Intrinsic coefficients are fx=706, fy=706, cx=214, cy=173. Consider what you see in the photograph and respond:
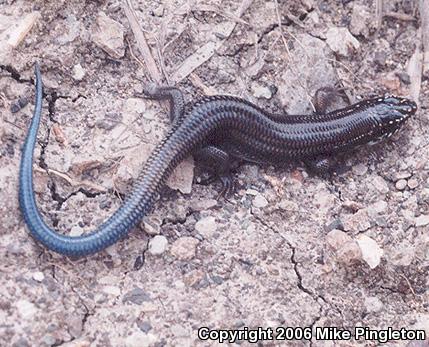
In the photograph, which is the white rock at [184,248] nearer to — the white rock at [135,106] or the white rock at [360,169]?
the white rock at [135,106]

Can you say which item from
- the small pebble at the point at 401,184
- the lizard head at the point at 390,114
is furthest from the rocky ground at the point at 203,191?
the lizard head at the point at 390,114

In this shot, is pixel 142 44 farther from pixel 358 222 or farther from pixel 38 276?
pixel 358 222

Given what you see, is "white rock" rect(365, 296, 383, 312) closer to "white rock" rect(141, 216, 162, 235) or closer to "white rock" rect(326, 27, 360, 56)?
"white rock" rect(141, 216, 162, 235)

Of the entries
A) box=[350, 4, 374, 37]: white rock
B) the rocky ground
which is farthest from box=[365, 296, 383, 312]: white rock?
box=[350, 4, 374, 37]: white rock

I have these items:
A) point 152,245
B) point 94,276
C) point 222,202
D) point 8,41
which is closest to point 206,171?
point 222,202

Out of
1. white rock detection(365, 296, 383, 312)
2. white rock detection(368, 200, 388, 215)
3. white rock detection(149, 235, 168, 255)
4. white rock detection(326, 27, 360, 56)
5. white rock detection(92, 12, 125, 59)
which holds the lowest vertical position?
white rock detection(365, 296, 383, 312)

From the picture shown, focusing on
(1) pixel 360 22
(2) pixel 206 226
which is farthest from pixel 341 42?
(2) pixel 206 226
